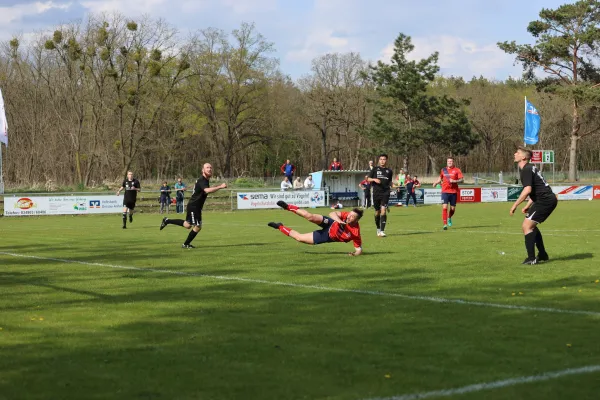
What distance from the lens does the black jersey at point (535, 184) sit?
12836 mm

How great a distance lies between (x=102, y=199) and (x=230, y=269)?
27.7m

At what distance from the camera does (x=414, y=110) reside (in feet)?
243

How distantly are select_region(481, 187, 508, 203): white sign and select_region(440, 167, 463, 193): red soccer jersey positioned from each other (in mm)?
26632

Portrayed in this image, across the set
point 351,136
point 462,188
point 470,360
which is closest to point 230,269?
point 470,360

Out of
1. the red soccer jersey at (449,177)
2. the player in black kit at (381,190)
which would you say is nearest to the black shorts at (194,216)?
the player in black kit at (381,190)

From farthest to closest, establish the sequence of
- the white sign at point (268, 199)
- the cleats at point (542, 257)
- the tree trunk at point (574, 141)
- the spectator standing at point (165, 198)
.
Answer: the tree trunk at point (574, 141) < the white sign at point (268, 199) < the spectator standing at point (165, 198) < the cleats at point (542, 257)

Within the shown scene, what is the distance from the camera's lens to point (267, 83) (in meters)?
85.8

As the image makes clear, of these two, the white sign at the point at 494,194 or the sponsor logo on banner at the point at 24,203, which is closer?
the sponsor logo on banner at the point at 24,203

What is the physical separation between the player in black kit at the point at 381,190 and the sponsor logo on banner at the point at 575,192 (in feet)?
106

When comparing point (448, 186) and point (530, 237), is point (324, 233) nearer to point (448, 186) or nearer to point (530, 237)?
point (530, 237)

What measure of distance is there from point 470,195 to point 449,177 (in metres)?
26.3

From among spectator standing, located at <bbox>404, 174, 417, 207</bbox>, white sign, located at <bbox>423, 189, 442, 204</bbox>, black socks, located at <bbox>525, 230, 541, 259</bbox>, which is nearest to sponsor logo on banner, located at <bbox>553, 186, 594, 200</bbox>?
white sign, located at <bbox>423, 189, 442, 204</bbox>

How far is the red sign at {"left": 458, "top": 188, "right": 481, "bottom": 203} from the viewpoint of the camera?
Result: 47.0 meters

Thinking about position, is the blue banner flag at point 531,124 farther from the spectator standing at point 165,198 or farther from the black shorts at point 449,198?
the black shorts at point 449,198
